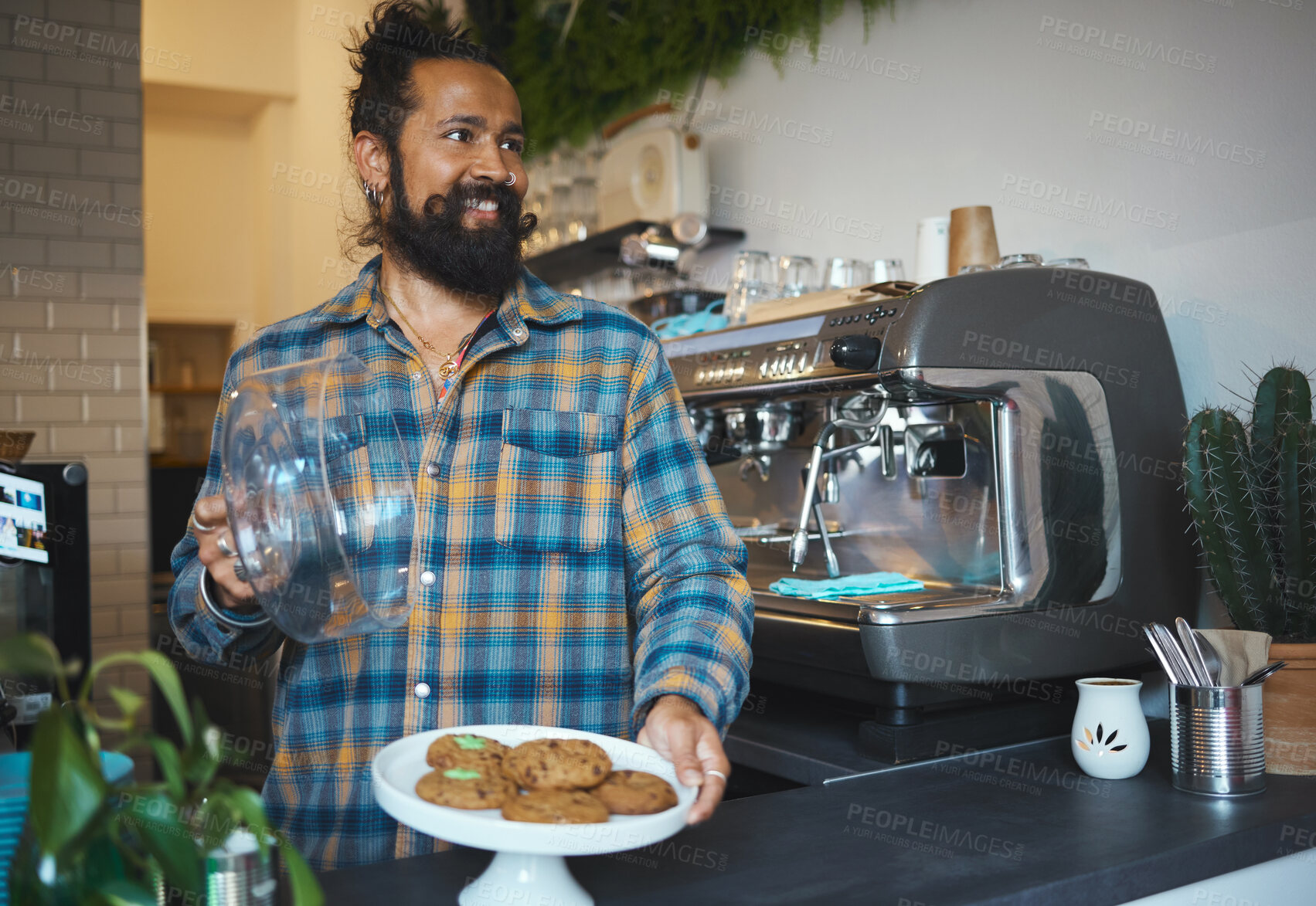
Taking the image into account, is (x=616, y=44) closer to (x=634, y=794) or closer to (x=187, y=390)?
(x=634, y=794)

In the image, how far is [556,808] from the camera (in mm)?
826

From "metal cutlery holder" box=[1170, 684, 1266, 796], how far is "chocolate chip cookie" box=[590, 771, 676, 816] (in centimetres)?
84

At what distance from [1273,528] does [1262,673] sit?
232 mm

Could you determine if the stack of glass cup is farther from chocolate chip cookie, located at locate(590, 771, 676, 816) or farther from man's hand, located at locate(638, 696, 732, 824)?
chocolate chip cookie, located at locate(590, 771, 676, 816)

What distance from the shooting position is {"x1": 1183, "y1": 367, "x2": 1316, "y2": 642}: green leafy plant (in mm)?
1479

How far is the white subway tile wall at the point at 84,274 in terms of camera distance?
2.92 meters

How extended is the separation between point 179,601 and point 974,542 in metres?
1.28

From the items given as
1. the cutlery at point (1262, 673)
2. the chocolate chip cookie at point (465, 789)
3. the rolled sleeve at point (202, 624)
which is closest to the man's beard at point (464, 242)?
the rolled sleeve at point (202, 624)

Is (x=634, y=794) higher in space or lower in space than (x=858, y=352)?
lower

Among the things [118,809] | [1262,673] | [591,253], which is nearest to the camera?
[118,809]

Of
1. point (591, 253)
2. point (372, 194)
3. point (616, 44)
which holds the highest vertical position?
point (616, 44)

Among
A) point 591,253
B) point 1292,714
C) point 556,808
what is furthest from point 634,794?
point 591,253

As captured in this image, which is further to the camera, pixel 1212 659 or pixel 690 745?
pixel 1212 659

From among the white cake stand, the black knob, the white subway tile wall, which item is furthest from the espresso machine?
the white subway tile wall
